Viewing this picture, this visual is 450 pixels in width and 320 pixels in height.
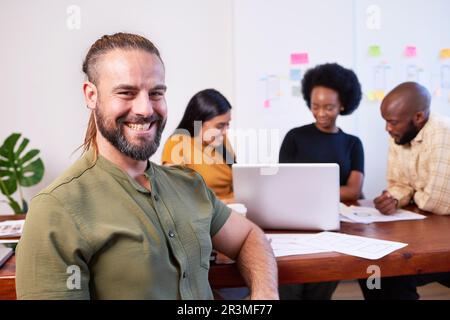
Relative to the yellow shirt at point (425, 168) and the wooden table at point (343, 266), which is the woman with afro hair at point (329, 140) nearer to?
the yellow shirt at point (425, 168)

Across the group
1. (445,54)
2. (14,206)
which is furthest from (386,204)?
(14,206)

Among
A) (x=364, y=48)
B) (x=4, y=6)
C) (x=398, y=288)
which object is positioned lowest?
(x=398, y=288)

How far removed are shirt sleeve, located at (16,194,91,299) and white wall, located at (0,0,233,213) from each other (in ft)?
7.74

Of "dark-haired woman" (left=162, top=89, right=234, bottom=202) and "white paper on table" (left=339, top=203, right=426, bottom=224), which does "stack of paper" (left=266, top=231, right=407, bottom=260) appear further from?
"dark-haired woman" (left=162, top=89, right=234, bottom=202)

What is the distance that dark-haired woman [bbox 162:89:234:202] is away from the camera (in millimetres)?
2145

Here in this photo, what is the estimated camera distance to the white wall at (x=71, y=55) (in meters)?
3.03

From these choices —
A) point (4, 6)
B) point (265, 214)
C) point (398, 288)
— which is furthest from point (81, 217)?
point (4, 6)

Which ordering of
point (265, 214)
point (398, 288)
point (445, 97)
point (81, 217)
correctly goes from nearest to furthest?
point (81, 217), point (265, 214), point (398, 288), point (445, 97)

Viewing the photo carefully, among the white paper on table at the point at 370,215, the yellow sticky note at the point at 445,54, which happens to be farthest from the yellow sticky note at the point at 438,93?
the white paper on table at the point at 370,215

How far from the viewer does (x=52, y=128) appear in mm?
3100

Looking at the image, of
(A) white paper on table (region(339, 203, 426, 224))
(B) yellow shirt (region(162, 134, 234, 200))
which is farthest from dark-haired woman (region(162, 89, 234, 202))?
(A) white paper on table (region(339, 203, 426, 224))

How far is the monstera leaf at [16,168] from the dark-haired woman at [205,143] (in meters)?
1.26
